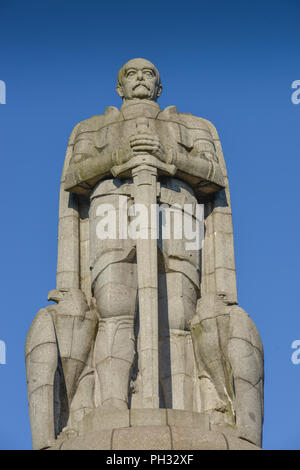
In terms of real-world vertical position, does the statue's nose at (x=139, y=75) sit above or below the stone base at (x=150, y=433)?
above

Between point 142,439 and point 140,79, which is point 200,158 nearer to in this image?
point 140,79

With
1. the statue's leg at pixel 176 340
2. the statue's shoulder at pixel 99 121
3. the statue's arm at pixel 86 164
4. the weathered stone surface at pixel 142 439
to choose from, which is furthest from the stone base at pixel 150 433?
the statue's shoulder at pixel 99 121

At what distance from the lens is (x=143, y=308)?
831 inches

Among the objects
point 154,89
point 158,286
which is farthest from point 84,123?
point 158,286

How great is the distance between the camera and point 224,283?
22672 mm

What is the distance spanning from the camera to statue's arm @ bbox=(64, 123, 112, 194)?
74.4 feet

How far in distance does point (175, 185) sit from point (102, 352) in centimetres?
327

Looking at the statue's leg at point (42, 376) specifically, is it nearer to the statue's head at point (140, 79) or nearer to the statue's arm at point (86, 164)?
the statue's arm at point (86, 164)

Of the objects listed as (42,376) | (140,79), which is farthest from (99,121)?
(42,376)

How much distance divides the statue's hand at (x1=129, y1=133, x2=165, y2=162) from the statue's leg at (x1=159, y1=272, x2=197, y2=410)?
6.91 ft

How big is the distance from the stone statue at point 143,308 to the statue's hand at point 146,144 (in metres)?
0.02

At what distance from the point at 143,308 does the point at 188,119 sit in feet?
14.4

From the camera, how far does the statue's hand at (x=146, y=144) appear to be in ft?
72.5
